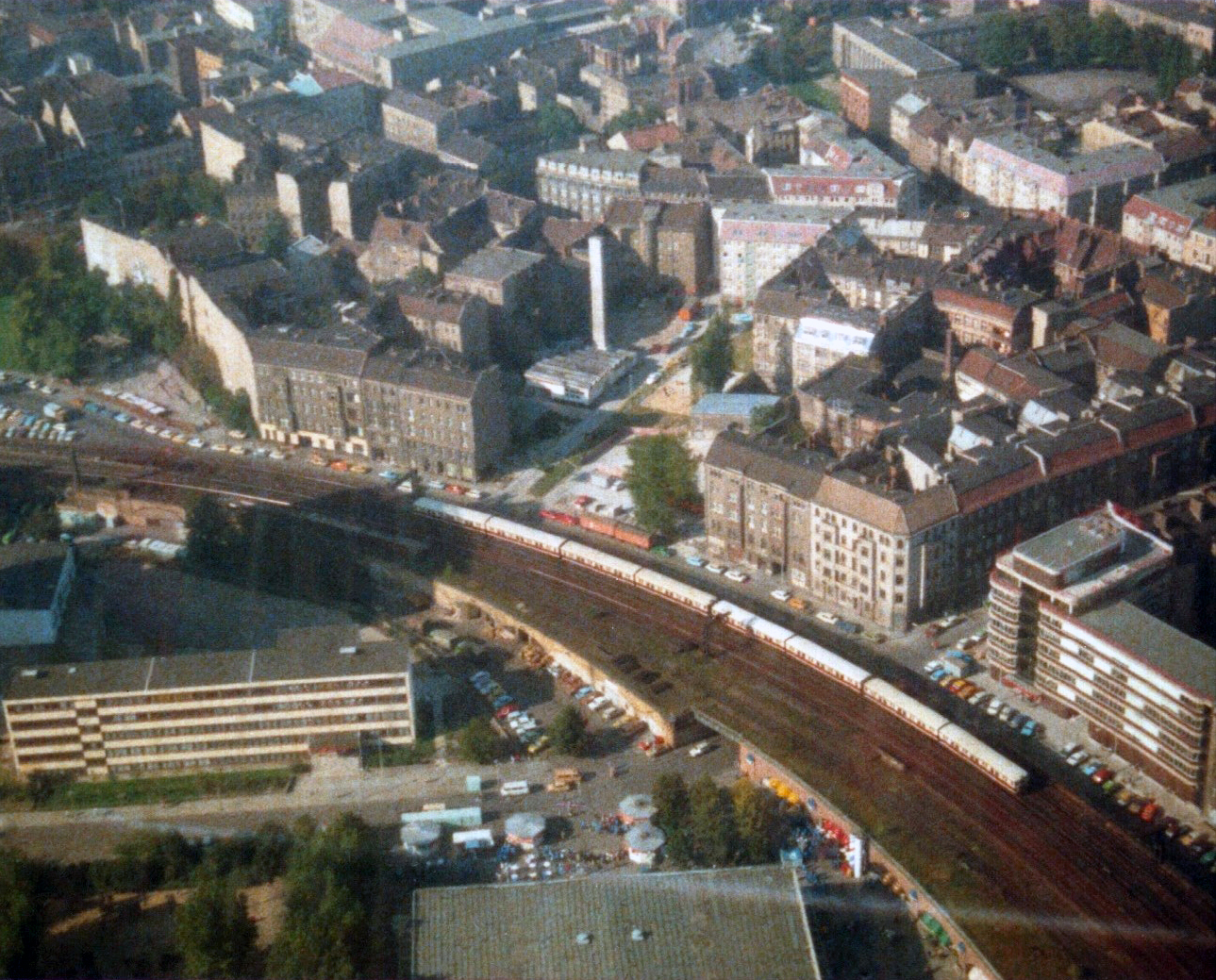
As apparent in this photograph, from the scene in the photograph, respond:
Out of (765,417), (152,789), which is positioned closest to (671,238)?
(765,417)

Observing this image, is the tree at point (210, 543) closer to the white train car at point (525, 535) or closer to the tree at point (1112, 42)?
the white train car at point (525, 535)

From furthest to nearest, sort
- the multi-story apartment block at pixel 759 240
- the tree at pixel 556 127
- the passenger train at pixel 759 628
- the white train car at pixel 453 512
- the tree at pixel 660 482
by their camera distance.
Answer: the tree at pixel 556 127 → the multi-story apartment block at pixel 759 240 → the white train car at pixel 453 512 → the tree at pixel 660 482 → the passenger train at pixel 759 628

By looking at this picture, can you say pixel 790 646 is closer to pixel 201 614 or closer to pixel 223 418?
pixel 201 614

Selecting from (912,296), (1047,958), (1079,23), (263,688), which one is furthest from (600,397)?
(1079,23)

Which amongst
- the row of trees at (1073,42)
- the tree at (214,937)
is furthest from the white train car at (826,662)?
the row of trees at (1073,42)

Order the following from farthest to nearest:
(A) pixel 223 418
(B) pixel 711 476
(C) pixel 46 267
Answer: (C) pixel 46 267
(A) pixel 223 418
(B) pixel 711 476

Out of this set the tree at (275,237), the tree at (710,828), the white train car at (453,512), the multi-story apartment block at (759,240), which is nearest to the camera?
the tree at (710,828)

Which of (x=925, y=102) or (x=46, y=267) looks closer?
(x=46, y=267)
